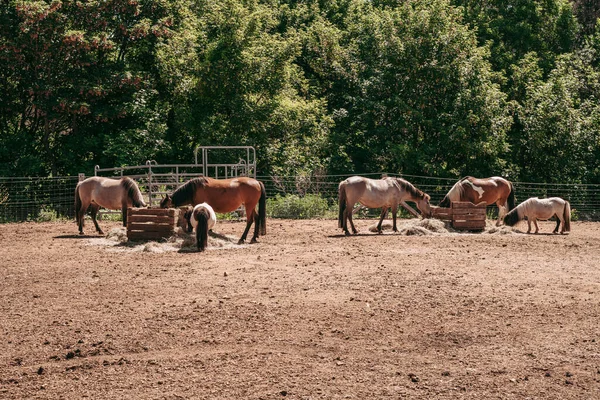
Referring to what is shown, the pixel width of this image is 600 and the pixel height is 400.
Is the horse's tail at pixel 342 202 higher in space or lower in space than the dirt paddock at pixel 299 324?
higher

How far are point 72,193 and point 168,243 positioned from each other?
10.9 meters

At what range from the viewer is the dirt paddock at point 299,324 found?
521 cm

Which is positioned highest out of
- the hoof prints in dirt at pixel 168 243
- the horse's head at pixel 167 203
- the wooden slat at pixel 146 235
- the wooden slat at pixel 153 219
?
the horse's head at pixel 167 203

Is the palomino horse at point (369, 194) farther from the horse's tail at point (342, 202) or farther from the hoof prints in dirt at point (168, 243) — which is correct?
the hoof prints in dirt at point (168, 243)

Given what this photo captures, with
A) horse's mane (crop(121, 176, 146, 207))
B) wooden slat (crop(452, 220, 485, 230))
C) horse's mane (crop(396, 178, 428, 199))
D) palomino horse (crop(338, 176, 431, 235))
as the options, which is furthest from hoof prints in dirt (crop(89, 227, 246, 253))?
wooden slat (crop(452, 220, 485, 230))

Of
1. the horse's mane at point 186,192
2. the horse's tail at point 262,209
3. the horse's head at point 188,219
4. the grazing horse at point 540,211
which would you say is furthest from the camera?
the grazing horse at point 540,211

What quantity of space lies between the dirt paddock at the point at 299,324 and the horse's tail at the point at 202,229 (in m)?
0.29

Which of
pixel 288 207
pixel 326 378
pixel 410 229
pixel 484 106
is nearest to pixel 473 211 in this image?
pixel 410 229

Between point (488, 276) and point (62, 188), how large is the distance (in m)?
16.7

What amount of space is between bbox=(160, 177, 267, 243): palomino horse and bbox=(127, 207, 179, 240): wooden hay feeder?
0.33 m

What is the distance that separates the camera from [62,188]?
22.4 metres

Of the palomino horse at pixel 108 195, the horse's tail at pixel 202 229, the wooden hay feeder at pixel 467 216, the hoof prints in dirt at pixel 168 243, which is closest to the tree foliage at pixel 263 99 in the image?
the palomino horse at pixel 108 195

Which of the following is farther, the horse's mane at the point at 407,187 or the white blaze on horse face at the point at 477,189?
the white blaze on horse face at the point at 477,189

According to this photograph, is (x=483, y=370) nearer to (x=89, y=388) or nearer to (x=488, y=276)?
(x=89, y=388)
